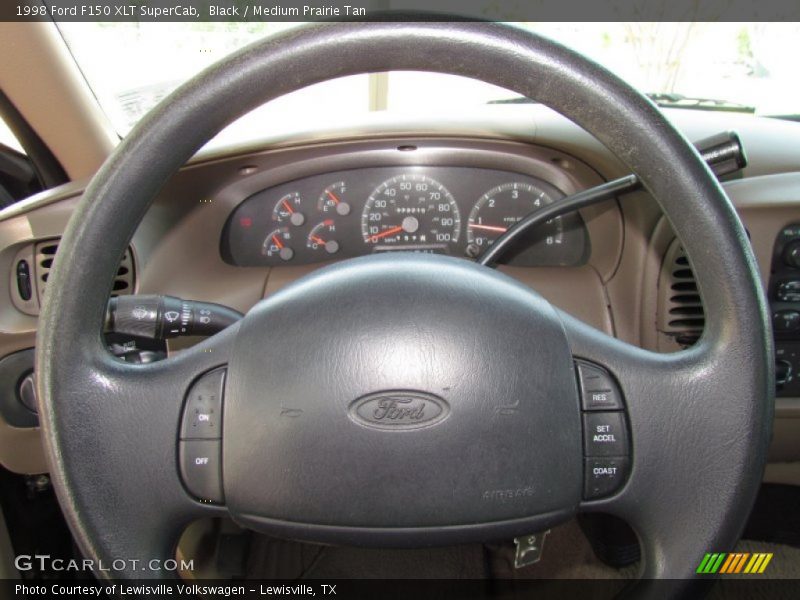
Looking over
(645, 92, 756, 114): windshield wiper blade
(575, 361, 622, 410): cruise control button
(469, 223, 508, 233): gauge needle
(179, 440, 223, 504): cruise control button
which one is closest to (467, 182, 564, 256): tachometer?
(469, 223, 508, 233): gauge needle

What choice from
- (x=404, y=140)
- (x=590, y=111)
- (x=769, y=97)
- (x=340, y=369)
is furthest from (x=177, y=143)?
(x=769, y=97)

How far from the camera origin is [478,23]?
0.61 meters

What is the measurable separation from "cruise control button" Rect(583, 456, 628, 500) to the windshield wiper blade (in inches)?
53.4

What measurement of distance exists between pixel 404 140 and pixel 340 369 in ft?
2.96

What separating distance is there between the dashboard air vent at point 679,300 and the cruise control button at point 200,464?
1.00m

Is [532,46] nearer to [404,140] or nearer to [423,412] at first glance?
[423,412]

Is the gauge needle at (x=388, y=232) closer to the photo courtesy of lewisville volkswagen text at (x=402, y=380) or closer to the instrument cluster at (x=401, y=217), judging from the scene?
the instrument cluster at (x=401, y=217)

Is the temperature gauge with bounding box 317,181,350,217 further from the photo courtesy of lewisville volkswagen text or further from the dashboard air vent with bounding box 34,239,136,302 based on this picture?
the photo courtesy of lewisville volkswagen text

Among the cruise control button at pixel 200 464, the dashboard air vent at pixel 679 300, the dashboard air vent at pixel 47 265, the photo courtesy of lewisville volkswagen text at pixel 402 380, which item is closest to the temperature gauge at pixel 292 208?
the dashboard air vent at pixel 47 265

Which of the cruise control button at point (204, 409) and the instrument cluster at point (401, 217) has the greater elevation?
the instrument cluster at point (401, 217)

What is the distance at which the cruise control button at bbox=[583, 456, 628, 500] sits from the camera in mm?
683

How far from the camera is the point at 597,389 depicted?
2.27 feet

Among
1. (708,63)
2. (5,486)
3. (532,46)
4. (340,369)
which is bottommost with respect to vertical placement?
(5,486)

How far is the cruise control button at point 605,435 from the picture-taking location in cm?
68
